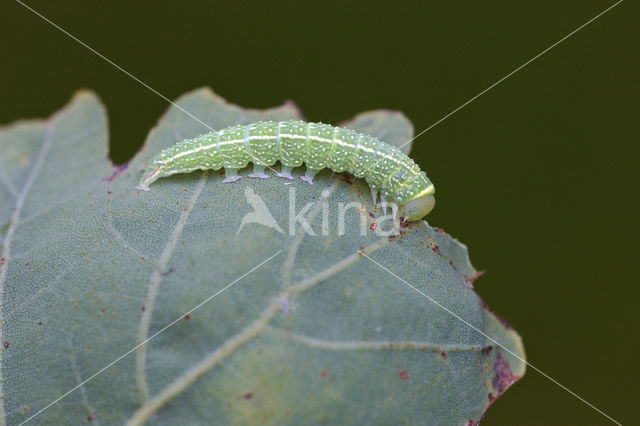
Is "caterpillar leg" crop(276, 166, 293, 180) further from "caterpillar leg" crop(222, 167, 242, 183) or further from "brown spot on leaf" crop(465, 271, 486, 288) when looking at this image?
"brown spot on leaf" crop(465, 271, 486, 288)

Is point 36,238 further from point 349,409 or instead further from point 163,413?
point 349,409

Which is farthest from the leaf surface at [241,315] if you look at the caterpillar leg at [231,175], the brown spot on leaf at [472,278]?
the caterpillar leg at [231,175]

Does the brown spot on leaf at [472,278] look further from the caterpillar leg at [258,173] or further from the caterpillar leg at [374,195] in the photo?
the caterpillar leg at [258,173]

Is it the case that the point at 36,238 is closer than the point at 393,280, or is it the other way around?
the point at 393,280

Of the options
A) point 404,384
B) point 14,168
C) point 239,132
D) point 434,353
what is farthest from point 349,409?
point 14,168

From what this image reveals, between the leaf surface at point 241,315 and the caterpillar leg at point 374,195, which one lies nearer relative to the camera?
the leaf surface at point 241,315

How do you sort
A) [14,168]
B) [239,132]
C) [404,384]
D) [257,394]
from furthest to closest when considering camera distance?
[14,168] → [239,132] → [404,384] → [257,394]

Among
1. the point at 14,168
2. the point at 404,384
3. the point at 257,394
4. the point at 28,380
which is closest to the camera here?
the point at 257,394
